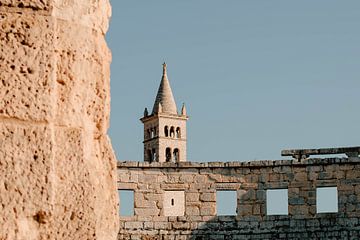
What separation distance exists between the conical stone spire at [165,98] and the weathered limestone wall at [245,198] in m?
48.1

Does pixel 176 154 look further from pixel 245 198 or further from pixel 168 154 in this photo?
pixel 245 198

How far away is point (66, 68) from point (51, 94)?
138 mm

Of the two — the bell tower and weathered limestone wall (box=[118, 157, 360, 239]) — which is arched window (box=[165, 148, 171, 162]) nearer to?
the bell tower

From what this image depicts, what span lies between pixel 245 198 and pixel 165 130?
5239 cm

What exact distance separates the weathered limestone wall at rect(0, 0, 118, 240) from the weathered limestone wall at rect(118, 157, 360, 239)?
19.2 meters

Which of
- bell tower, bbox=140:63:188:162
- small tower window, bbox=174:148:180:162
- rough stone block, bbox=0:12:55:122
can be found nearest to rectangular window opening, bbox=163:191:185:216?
bell tower, bbox=140:63:188:162

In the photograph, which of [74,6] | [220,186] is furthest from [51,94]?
[220,186]

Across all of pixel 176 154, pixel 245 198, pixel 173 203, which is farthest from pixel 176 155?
pixel 245 198

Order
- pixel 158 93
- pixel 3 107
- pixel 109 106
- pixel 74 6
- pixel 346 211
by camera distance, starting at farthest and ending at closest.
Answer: pixel 158 93, pixel 346 211, pixel 109 106, pixel 74 6, pixel 3 107

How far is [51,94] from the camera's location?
140 inches

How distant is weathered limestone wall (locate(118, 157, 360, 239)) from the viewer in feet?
74.7

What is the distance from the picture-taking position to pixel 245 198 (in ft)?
75.5

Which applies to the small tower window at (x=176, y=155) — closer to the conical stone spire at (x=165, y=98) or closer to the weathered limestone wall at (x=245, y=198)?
the conical stone spire at (x=165, y=98)

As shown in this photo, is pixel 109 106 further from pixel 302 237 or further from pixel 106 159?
pixel 302 237
